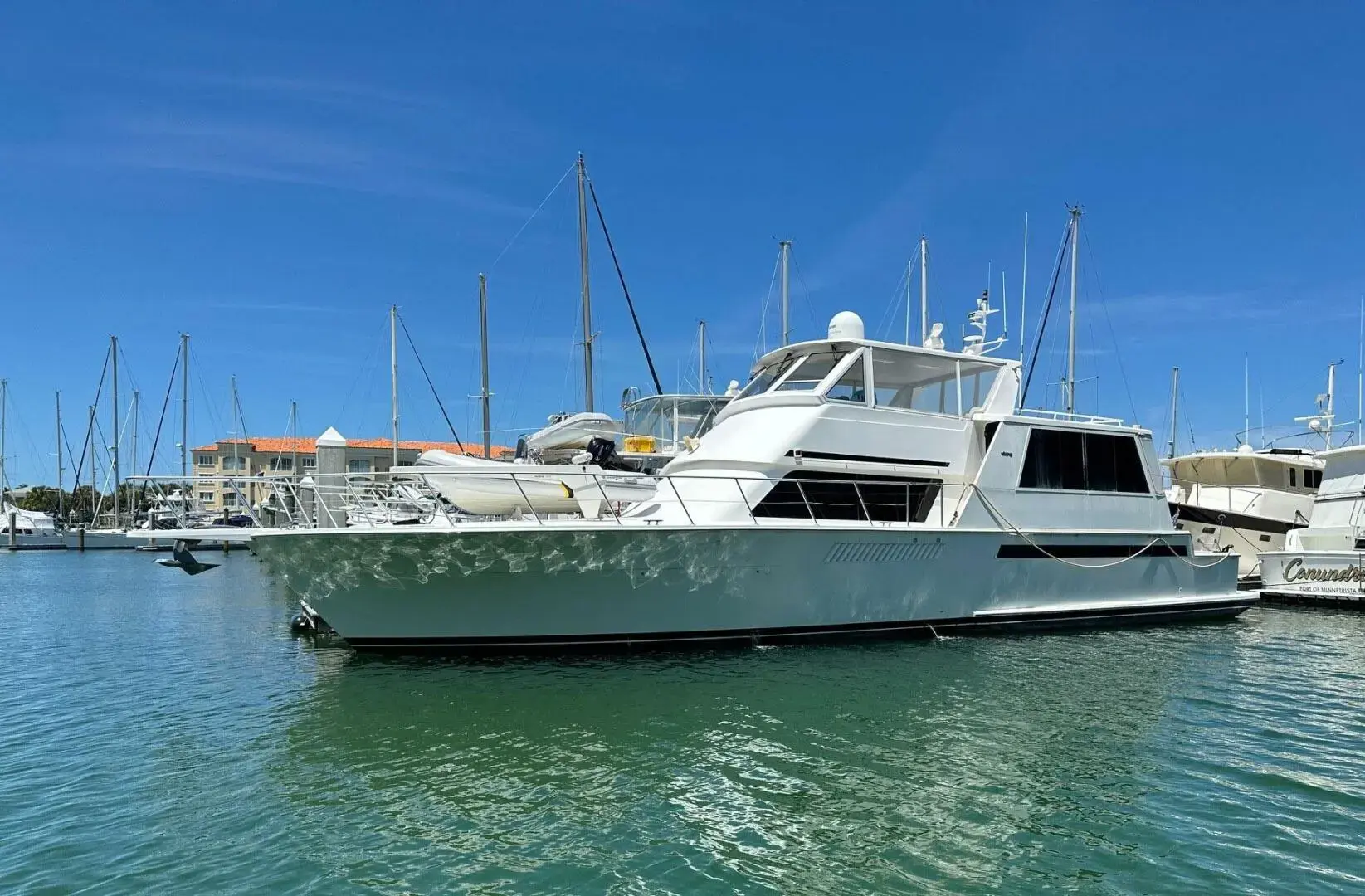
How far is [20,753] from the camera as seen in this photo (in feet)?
24.3

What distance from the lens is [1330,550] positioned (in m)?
18.4

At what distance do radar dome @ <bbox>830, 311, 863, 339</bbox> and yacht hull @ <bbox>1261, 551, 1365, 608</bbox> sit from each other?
1273cm

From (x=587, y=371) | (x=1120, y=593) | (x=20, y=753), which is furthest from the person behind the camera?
(x=587, y=371)

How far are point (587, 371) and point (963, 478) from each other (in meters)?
11.6

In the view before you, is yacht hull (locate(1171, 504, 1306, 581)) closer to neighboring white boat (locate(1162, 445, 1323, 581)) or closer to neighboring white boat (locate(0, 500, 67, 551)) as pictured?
neighboring white boat (locate(1162, 445, 1323, 581))

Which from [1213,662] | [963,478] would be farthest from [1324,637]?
[963,478]

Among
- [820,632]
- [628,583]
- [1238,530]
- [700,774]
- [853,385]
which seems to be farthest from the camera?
[1238,530]

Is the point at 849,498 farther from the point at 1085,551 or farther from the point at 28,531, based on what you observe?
the point at 28,531

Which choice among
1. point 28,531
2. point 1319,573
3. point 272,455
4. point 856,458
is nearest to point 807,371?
point 856,458

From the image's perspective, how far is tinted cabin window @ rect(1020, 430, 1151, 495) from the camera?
13.0m

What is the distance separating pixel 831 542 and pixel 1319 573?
1388cm

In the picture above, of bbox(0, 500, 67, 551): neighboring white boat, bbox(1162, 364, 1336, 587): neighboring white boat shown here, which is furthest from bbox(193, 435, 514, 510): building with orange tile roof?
bbox(1162, 364, 1336, 587): neighboring white boat

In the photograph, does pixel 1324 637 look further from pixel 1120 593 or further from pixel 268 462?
pixel 268 462

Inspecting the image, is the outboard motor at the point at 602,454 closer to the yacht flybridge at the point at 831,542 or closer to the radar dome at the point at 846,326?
the yacht flybridge at the point at 831,542
